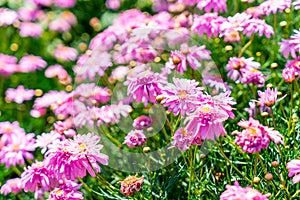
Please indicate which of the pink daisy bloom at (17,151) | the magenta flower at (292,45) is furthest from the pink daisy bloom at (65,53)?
the magenta flower at (292,45)

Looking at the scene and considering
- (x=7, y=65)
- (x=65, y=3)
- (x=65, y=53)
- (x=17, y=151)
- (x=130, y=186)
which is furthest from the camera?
(x=65, y=3)

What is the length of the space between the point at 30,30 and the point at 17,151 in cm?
101

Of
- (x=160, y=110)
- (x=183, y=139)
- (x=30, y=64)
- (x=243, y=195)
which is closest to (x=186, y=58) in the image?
(x=160, y=110)

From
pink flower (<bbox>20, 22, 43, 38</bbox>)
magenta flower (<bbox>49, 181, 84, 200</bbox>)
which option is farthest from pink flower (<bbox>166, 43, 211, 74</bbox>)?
pink flower (<bbox>20, 22, 43, 38</bbox>)

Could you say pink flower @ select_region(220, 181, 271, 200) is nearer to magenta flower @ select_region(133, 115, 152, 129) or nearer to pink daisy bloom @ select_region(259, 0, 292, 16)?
magenta flower @ select_region(133, 115, 152, 129)

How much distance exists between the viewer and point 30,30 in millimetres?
3031

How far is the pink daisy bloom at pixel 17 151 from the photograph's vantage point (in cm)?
213

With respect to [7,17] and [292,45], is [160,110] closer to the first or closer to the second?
[292,45]

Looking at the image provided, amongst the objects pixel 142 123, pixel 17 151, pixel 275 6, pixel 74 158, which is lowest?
pixel 17 151

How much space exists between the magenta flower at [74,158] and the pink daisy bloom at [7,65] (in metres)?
1.16

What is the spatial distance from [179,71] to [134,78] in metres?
0.18

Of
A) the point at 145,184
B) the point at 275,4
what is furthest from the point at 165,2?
the point at 145,184

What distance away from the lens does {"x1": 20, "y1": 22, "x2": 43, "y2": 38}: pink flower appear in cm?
300

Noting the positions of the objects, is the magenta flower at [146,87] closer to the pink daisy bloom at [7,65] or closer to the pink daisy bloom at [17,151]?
the pink daisy bloom at [17,151]
